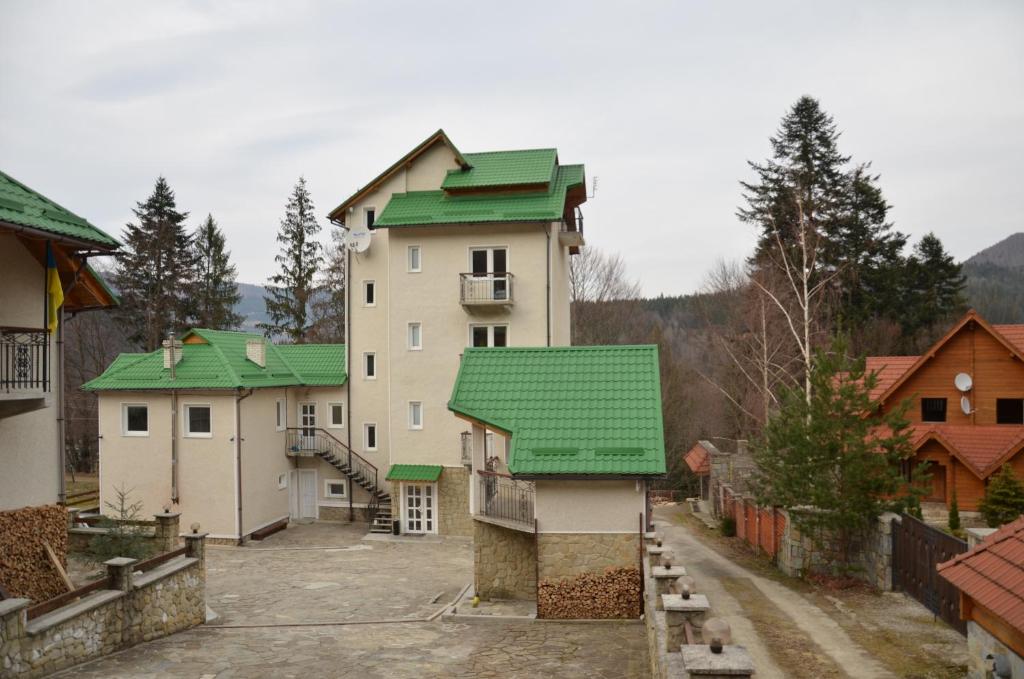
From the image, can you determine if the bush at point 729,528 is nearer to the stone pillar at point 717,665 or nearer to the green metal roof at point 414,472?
the green metal roof at point 414,472

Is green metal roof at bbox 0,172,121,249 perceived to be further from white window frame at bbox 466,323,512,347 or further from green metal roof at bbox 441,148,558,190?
green metal roof at bbox 441,148,558,190

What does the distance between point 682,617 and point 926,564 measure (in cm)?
904

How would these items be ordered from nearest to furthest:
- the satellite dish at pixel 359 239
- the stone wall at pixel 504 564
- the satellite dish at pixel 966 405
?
the stone wall at pixel 504 564, the satellite dish at pixel 966 405, the satellite dish at pixel 359 239

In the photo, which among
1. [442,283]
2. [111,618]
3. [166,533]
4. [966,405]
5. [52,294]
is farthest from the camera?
[442,283]

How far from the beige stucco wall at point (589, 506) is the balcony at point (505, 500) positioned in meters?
0.60

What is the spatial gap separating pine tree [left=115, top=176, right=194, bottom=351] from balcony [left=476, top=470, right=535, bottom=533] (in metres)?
34.9

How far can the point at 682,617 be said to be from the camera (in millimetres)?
8281

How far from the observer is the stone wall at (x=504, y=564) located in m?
17.4

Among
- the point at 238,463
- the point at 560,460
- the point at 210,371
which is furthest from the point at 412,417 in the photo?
Answer: the point at 560,460

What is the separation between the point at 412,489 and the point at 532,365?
38.1 ft

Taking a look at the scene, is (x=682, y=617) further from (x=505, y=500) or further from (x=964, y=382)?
(x=964, y=382)

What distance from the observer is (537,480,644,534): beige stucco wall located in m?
15.5

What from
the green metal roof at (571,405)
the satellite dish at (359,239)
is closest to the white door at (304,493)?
the satellite dish at (359,239)

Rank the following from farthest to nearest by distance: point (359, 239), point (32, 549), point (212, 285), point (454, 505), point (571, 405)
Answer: point (212, 285), point (359, 239), point (454, 505), point (571, 405), point (32, 549)
